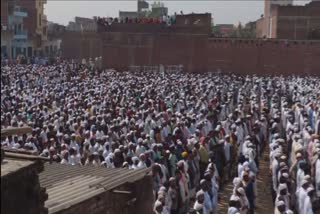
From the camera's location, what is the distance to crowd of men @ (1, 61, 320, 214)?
24.3ft

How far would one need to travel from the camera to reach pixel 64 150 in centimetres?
905

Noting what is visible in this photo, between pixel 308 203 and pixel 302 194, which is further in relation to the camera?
pixel 302 194

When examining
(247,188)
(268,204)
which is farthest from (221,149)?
(247,188)

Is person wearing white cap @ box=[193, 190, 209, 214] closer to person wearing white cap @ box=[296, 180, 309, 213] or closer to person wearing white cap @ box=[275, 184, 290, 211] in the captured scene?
person wearing white cap @ box=[275, 184, 290, 211]

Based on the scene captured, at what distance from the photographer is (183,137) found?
10688mm

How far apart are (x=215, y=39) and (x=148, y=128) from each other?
59.8 ft

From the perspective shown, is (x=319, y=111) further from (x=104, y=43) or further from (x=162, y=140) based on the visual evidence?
(x=104, y=43)

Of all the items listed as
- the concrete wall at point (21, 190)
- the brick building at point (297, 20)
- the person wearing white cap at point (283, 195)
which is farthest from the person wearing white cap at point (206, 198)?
the brick building at point (297, 20)

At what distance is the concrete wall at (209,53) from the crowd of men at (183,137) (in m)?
8.90

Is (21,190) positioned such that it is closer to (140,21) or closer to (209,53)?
(209,53)

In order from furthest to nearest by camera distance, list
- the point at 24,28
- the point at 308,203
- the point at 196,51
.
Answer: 1. the point at 24,28
2. the point at 196,51
3. the point at 308,203

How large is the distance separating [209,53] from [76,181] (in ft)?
79.7

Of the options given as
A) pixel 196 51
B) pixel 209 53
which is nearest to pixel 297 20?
pixel 209 53

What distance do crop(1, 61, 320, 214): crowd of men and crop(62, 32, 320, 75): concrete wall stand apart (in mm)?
8904
